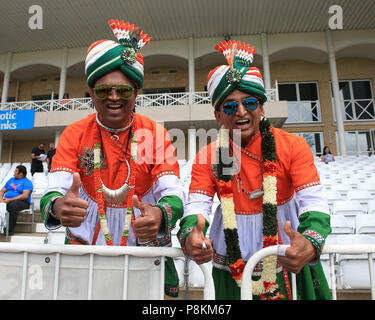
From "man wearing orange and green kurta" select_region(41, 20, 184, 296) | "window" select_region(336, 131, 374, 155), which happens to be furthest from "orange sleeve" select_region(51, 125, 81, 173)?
"window" select_region(336, 131, 374, 155)

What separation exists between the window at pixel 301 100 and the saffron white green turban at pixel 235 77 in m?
15.3

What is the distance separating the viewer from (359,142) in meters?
15.5

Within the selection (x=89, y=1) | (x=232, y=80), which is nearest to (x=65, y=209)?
(x=232, y=80)

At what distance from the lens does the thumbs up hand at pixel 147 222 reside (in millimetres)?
1157

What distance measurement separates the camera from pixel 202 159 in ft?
5.08

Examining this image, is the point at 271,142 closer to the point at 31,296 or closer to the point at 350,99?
the point at 31,296

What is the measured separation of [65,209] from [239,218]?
85 centimetres

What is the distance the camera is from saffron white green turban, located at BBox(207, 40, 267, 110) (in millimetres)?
1450

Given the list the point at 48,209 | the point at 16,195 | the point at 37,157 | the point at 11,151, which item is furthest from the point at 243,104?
the point at 11,151

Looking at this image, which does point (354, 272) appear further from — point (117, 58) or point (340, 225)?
point (117, 58)

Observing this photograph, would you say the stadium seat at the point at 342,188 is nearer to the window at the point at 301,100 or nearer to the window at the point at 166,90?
the window at the point at 301,100

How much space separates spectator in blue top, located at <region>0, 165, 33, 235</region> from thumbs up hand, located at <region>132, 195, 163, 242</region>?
4.58m

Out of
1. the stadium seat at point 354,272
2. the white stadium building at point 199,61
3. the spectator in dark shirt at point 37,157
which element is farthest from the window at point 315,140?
the stadium seat at point 354,272

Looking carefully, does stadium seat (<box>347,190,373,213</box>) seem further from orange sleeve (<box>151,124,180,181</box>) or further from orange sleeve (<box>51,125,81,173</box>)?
orange sleeve (<box>51,125,81,173</box>)
